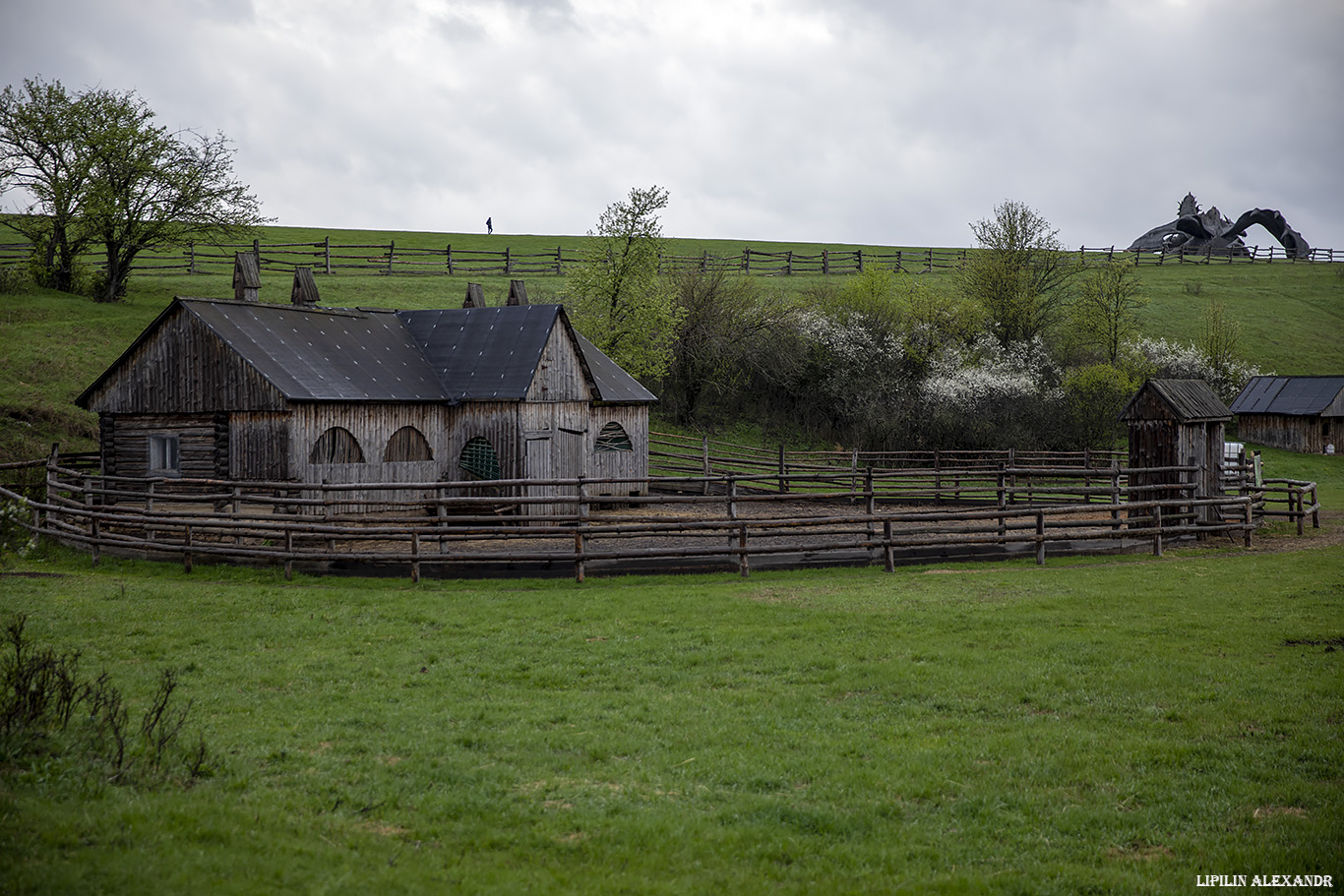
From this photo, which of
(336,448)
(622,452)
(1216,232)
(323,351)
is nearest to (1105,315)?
(622,452)

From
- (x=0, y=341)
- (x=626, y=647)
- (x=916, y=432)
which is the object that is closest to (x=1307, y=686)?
(x=626, y=647)

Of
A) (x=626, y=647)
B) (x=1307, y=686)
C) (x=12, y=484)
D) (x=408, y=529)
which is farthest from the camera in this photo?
(x=12, y=484)

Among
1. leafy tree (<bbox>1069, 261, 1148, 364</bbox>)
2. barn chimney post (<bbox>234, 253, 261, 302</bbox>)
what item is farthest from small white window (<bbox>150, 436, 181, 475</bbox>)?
leafy tree (<bbox>1069, 261, 1148, 364</bbox>)

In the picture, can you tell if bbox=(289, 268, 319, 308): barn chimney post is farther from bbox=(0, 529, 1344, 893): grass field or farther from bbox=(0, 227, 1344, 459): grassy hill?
bbox=(0, 529, 1344, 893): grass field

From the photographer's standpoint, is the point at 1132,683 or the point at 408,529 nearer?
the point at 1132,683

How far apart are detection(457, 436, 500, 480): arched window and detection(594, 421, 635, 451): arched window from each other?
11.4ft

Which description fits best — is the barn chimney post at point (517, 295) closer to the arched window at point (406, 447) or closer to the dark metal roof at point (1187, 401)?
the arched window at point (406, 447)

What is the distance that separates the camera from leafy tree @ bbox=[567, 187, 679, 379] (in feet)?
121

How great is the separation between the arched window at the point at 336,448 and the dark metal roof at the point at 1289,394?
133 ft

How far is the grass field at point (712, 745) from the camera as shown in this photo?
5.92 meters

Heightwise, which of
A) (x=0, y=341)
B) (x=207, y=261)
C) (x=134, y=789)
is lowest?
(x=134, y=789)

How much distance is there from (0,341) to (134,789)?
108 feet

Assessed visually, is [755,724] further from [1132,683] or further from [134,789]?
[134,789]

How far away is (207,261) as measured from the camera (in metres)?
54.2
